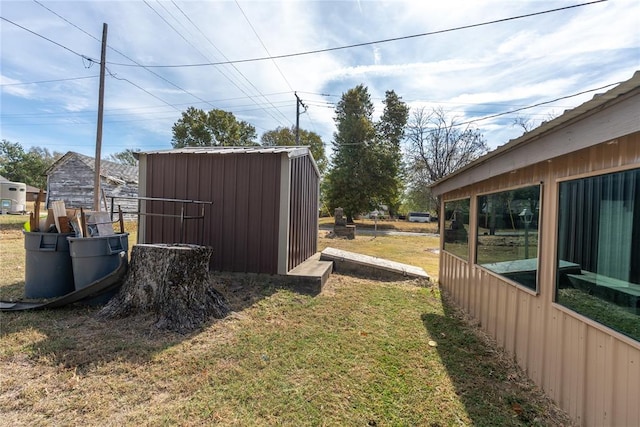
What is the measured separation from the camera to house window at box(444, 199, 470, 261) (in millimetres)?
4598

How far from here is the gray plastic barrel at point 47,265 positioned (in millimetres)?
3902

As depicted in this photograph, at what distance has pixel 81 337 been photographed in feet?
9.70

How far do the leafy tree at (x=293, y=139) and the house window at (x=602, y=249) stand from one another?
28191mm

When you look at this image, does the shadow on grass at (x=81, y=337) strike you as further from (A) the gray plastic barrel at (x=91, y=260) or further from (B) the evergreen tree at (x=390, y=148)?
(B) the evergreen tree at (x=390, y=148)

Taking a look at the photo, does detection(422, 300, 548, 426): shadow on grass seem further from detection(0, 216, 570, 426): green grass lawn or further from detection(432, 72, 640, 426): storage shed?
detection(432, 72, 640, 426): storage shed

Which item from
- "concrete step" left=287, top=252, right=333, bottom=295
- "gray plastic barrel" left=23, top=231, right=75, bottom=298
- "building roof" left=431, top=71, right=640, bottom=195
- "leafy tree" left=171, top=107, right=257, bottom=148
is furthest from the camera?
"leafy tree" left=171, top=107, right=257, bottom=148

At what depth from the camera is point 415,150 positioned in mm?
24516

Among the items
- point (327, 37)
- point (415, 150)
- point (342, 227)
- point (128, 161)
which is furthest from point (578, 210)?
point (128, 161)

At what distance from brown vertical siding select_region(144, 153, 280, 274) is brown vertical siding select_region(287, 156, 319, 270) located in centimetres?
47

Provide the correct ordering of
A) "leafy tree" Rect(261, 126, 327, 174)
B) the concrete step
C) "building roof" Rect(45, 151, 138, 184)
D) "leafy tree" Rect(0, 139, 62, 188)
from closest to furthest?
the concrete step → "building roof" Rect(45, 151, 138, 184) → "leafy tree" Rect(261, 126, 327, 174) → "leafy tree" Rect(0, 139, 62, 188)

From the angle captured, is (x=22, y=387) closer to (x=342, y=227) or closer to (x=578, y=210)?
(x=578, y=210)

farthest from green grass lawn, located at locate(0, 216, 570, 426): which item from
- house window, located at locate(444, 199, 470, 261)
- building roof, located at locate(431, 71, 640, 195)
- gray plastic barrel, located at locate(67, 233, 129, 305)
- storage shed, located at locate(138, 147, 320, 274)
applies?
building roof, located at locate(431, 71, 640, 195)

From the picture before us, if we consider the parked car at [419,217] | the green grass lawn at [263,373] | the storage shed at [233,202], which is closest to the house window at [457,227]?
the green grass lawn at [263,373]

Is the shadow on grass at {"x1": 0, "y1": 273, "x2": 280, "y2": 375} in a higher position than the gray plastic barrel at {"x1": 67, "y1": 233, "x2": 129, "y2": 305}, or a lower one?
lower
